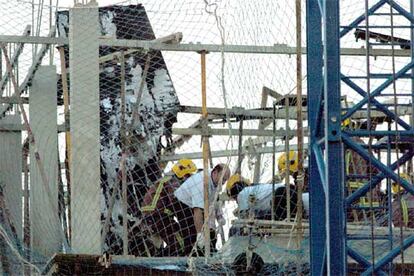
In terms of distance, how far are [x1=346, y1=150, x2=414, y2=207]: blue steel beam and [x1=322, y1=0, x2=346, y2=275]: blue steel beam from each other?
61 centimetres

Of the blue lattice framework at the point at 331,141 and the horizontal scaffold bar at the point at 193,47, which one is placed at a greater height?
the horizontal scaffold bar at the point at 193,47

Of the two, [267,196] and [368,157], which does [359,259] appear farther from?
[267,196]

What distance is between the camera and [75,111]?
23625 millimetres

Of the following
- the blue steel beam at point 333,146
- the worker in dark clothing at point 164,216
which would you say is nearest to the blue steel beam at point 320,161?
the blue steel beam at point 333,146

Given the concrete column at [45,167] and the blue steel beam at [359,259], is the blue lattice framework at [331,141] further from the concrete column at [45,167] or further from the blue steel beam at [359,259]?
Answer: the concrete column at [45,167]

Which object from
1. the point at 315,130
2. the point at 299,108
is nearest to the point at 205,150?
the point at 299,108

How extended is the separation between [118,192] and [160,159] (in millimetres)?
1019

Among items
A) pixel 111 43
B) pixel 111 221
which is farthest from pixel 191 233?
pixel 111 43

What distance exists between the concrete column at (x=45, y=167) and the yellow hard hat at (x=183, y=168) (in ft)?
5.22

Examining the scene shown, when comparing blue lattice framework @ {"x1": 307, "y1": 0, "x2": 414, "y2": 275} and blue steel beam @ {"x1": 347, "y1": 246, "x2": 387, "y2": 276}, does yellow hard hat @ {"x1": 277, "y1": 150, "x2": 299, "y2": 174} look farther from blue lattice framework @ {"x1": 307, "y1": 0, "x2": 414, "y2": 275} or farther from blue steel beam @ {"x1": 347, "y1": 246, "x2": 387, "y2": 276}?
blue steel beam @ {"x1": 347, "y1": 246, "x2": 387, "y2": 276}

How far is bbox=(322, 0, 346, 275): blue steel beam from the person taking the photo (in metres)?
18.2

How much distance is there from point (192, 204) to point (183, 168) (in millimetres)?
1474

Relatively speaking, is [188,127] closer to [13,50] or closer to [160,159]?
[160,159]

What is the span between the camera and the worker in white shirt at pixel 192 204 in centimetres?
2381
